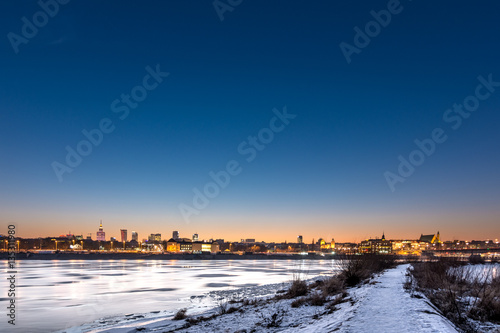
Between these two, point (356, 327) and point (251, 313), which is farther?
point (251, 313)

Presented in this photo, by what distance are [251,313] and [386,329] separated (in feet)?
26.0

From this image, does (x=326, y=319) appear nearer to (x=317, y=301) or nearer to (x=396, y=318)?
(x=396, y=318)

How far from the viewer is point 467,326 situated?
10.0 m

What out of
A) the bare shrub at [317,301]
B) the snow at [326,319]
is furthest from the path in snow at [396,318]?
the bare shrub at [317,301]

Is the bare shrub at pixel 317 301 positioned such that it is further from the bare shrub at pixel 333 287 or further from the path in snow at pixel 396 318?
the path in snow at pixel 396 318

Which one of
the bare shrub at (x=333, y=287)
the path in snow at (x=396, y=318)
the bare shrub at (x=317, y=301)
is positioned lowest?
the bare shrub at (x=333, y=287)

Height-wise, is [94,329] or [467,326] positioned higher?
[467,326]

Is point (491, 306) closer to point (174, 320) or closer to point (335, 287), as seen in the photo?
point (335, 287)

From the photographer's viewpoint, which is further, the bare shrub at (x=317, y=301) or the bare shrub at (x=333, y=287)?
the bare shrub at (x=333, y=287)

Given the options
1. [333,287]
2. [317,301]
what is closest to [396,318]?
[317,301]

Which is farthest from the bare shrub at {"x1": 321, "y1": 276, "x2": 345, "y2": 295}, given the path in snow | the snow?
the path in snow

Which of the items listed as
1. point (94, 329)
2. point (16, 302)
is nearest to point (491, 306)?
point (94, 329)

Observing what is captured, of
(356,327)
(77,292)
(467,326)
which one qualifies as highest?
(356,327)

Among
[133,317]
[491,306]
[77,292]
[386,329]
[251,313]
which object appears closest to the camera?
[386,329]
